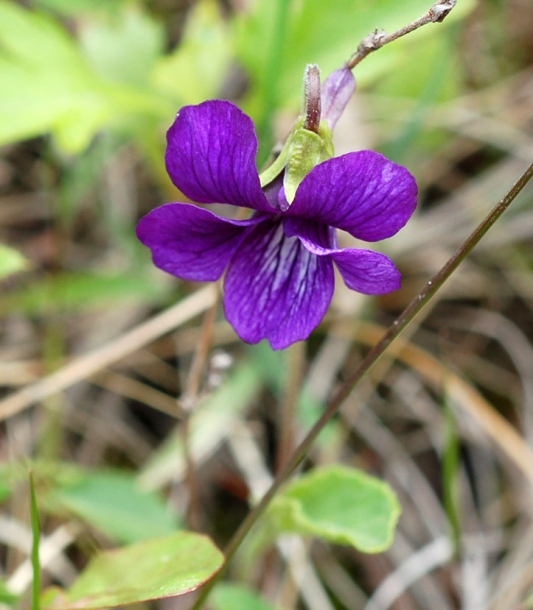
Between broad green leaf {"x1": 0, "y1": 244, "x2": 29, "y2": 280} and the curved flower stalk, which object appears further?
broad green leaf {"x1": 0, "y1": 244, "x2": 29, "y2": 280}

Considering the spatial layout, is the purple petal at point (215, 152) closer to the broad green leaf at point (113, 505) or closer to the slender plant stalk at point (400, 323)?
the slender plant stalk at point (400, 323)

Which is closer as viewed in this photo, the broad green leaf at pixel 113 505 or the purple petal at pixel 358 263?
the purple petal at pixel 358 263

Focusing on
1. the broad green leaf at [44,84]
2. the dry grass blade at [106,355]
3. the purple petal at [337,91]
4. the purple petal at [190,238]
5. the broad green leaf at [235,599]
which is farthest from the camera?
the dry grass blade at [106,355]

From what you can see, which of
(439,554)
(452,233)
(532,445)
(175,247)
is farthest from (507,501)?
(175,247)

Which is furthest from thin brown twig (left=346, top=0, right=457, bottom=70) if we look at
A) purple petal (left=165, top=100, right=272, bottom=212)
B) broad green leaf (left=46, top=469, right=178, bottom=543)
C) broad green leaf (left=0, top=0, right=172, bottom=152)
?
broad green leaf (left=46, top=469, right=178, bottom=543)

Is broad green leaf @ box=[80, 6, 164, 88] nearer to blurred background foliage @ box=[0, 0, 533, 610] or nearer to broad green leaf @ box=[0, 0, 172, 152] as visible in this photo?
blurred background foliage @ box=[0, 0, 533, 610]

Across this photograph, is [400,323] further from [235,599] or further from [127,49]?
[127,49]

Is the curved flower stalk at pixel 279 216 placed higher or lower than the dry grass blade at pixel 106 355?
higher

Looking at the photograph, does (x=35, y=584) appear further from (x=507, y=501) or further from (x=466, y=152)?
(x=466, y=152)

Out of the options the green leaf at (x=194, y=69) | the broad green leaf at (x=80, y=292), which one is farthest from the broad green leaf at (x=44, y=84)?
the broad green leaf at (x=80, y=292)
